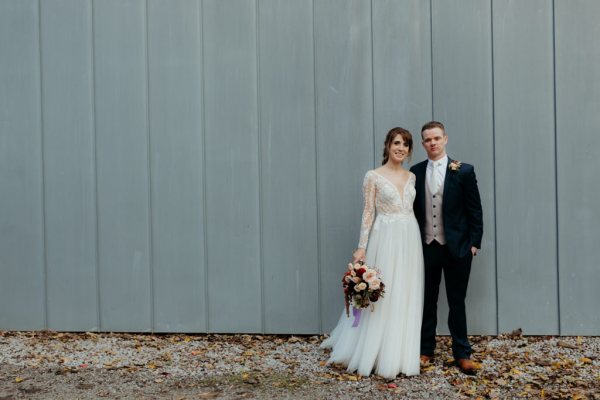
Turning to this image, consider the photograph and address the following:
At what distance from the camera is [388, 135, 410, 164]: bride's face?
3.46 metres

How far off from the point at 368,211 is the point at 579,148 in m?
1.63

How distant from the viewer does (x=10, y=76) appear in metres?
4.28

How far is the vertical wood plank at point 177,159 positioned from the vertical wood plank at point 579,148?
2.58m

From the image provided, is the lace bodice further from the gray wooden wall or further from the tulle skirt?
the gray wooden wall

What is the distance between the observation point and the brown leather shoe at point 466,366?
10.9 feet

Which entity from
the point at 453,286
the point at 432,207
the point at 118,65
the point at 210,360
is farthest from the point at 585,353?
the point at 118,65

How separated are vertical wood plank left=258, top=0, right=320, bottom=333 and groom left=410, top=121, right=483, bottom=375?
888 mm

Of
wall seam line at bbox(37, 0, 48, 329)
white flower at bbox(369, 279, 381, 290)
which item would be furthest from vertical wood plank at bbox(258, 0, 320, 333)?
wall seam line at bbox(37, 0, 48, 329)

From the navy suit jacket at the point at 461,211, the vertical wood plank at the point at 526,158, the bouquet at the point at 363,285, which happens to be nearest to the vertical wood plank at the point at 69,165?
the bouquet at the point at 363,285

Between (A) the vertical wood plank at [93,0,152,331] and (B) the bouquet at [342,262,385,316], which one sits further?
(A) the vertical wood plank at [93,0,152,331]

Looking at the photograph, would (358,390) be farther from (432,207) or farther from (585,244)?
(585,244)

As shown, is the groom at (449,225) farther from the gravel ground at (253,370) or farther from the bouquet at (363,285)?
the bouquet at (363,285)

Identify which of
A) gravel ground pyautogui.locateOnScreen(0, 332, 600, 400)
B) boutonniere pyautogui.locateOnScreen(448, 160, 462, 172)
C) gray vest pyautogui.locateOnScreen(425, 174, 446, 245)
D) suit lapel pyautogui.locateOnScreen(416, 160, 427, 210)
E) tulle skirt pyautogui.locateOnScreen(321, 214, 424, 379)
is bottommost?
gravel ground pyautogui.locateOnScreen(0, 332, 600, 400)

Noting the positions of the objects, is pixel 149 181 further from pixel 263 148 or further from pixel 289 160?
pixel 289 160
